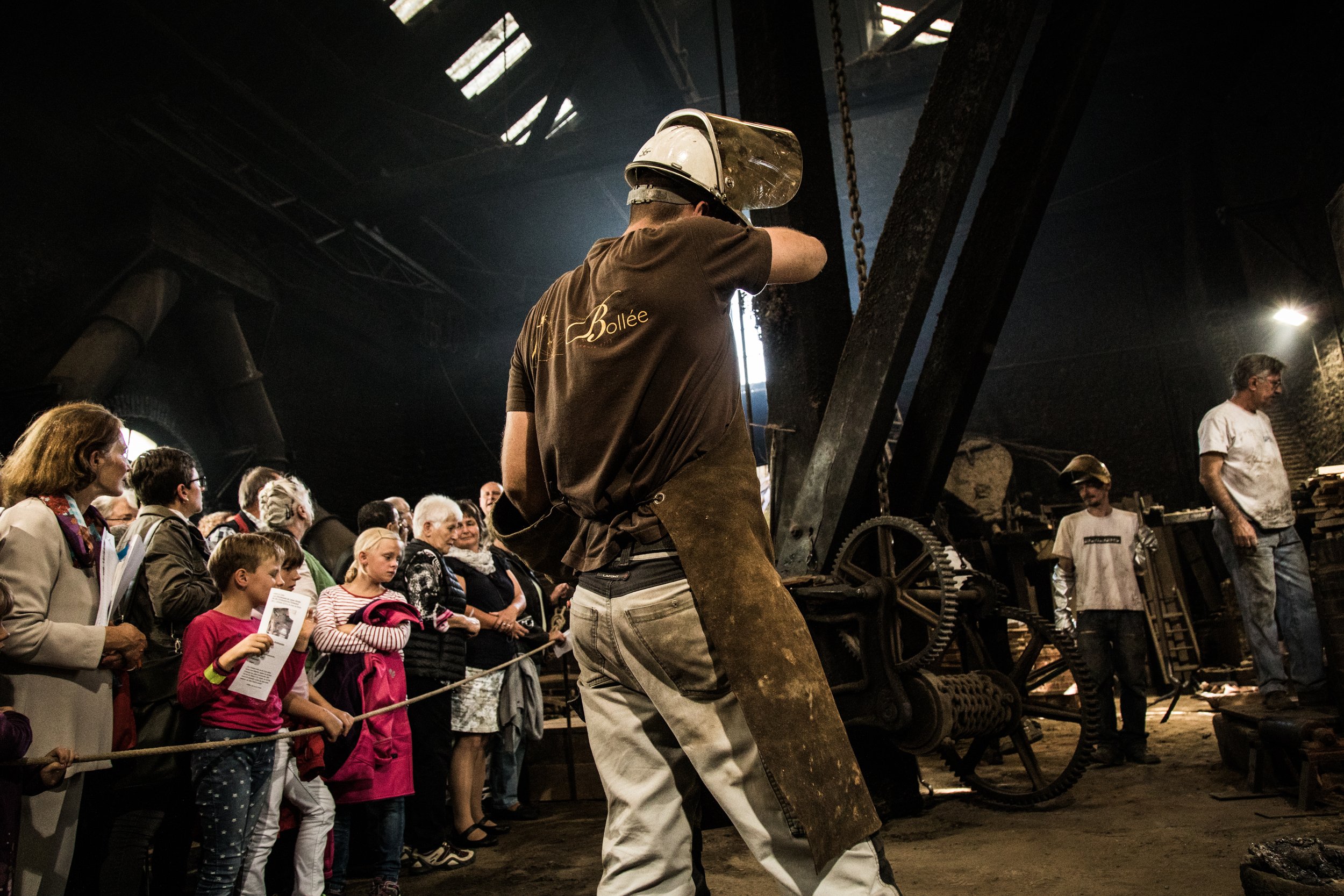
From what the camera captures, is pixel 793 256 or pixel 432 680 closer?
pixel 793 256

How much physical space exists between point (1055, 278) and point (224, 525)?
12.0 metres

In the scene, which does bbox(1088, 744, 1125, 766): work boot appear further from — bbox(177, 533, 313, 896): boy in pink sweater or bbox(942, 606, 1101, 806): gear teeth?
bbox(177, 533, 313, 896): boy in pink sweater

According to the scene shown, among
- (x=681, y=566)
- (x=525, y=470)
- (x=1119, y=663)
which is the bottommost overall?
(x=1119, y=663)

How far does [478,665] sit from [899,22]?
11055 mm

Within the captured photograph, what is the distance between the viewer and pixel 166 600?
3068mm

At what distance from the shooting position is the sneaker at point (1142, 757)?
4.88m

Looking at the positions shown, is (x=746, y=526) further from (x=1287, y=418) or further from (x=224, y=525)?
(x=1287, y=418)

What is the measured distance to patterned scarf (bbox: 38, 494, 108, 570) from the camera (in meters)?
2.63

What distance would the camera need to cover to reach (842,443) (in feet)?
10.6

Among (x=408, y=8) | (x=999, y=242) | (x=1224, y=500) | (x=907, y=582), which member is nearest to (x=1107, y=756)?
(x=1224, y=500)

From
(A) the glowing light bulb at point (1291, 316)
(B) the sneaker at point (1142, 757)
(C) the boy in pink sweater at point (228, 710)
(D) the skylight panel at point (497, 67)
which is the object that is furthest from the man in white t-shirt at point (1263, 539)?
(D) the skylight panel at point (497, 67)

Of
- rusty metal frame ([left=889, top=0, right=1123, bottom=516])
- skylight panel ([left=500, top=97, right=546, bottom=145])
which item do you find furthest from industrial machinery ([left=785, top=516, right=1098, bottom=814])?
skylight panel ([left=500, top=97, right=546, bottom=145])

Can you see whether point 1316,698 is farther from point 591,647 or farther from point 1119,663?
point 591,647

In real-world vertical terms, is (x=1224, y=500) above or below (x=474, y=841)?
above
